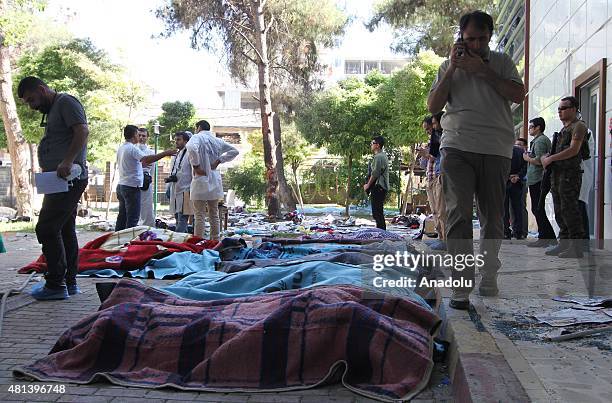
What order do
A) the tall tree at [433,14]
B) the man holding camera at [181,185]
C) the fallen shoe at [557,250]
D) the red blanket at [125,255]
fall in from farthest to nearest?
the tall tree at [433,14] < the man holding camera at [181,185] < the red blanket at [125,255] < the fallen shoe at [557,250]

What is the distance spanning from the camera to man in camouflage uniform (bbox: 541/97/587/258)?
6.39 metres

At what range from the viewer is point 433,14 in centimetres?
2503

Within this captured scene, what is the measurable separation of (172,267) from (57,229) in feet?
5.75

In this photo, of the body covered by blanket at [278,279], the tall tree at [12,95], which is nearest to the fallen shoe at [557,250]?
Answer: the body covered by blanket at [278,279]

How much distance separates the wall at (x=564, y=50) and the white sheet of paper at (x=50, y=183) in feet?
19.9

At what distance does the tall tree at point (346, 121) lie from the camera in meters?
22.8

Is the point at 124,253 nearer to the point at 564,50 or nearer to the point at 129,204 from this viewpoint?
the point at 129,204

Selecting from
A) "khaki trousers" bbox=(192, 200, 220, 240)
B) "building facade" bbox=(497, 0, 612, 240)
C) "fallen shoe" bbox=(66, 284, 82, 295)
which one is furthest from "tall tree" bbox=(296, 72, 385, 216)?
"fallen shoe" bbox=(66, 284, 82, 295)

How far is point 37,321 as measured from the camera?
4.38 metres

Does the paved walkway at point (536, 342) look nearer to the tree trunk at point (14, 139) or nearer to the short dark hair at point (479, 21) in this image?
the short dark hair at point (479, 21)

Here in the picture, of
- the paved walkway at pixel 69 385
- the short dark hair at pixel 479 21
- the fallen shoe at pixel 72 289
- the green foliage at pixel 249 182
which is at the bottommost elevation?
the paved walkway at pixel 69 385

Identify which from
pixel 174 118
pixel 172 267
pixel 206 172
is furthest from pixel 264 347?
pixel 174 118

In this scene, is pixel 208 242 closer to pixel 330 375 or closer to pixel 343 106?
pixel 330 375

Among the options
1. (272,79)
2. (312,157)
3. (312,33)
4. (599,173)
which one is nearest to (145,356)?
(599,173)
